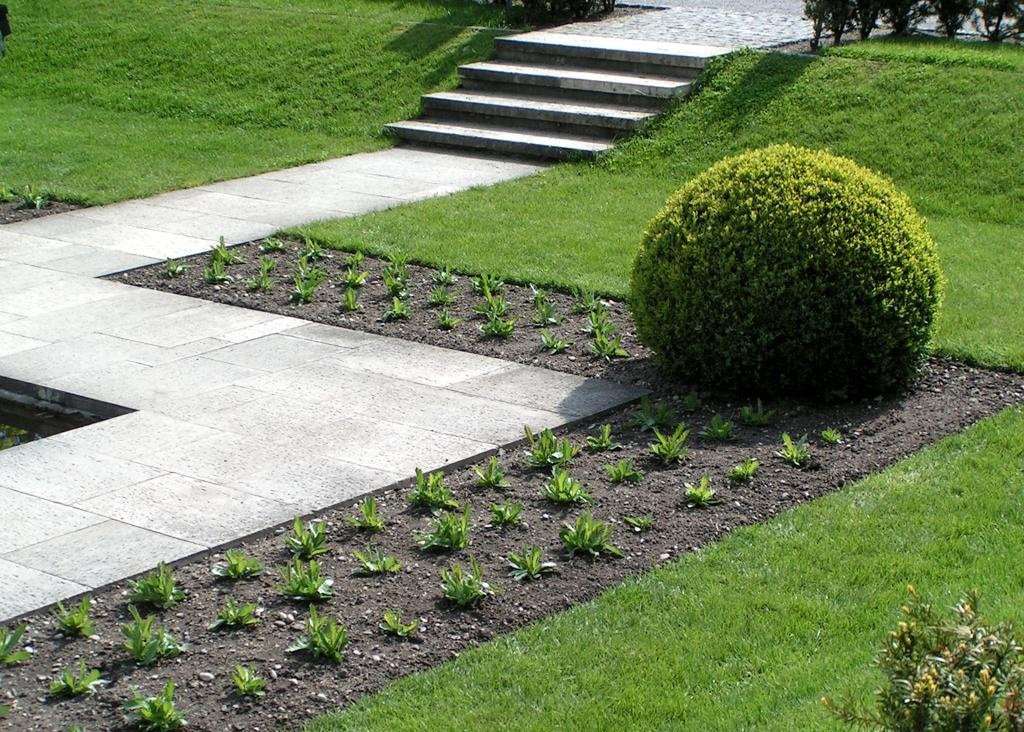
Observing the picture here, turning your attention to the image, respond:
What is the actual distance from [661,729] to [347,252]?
23.0 ft

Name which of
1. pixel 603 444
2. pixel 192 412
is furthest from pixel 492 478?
pixel 192 412

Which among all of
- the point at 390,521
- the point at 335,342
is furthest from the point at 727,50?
the point at 390,521

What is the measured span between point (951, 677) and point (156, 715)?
2728 mm

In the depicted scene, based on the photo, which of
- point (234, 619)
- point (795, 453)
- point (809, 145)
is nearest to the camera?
point (234, 619)

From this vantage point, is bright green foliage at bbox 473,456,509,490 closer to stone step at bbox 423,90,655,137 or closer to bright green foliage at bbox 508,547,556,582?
bright green foliage at bbox 508,547,556,582

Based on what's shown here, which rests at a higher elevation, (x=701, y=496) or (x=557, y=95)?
(x=557, y=95)

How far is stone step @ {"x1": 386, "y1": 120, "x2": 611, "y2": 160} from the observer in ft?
47.3

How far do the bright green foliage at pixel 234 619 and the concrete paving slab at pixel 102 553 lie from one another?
0.63 m

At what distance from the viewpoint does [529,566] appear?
19.7ft

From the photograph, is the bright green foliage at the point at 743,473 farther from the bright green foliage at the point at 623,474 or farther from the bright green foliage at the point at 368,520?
the bright green foliage at the point at 368,520

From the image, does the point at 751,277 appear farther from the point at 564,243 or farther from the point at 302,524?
the point at 564,243

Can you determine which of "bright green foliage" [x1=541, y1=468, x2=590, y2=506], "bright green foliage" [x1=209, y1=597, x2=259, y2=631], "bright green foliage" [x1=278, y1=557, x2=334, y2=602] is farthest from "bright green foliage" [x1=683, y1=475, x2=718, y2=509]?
"bright green foliage" [x1=209, y1=597, x2=259, y2=631]

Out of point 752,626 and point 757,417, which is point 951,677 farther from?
point 757,417

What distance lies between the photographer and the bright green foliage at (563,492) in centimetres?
673
